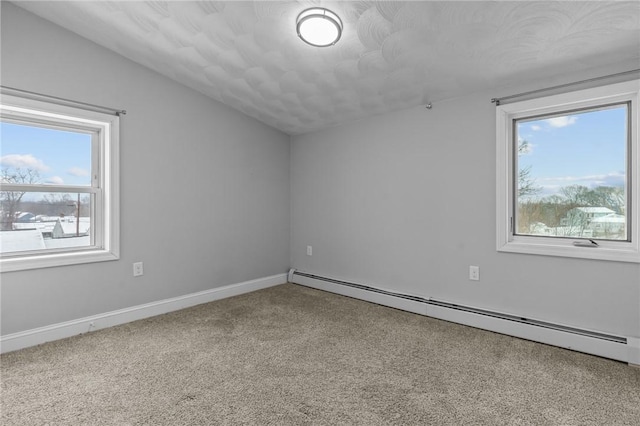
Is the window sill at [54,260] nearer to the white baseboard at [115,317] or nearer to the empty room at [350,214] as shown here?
the empty room at [350,214]

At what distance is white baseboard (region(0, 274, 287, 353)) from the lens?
2240 millimetres

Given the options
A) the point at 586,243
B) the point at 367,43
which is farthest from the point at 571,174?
the point at 367,43

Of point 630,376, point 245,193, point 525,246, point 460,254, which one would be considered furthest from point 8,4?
point 630,376

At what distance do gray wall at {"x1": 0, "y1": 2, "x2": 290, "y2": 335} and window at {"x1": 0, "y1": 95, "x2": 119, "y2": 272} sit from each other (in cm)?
10

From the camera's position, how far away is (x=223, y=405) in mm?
1590

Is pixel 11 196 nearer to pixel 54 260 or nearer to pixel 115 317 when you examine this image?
pixel 54 260

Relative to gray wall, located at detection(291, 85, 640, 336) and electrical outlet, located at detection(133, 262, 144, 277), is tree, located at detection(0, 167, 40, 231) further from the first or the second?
gray wall, located at detection(291, 85, 640, 336)

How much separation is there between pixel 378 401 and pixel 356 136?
2.60 metres

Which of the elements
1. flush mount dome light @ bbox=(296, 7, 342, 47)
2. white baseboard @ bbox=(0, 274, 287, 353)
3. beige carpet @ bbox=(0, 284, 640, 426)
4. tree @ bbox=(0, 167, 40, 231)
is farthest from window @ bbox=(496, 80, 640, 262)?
tree @ bbox=(0, 167, 40, 231)

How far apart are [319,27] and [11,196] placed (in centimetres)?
258

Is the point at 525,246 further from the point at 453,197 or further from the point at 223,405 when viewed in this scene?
the point at 223,405

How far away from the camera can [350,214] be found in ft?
11.7

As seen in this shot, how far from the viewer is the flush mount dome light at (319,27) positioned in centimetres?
193

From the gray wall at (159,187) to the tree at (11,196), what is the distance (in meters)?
0.42
